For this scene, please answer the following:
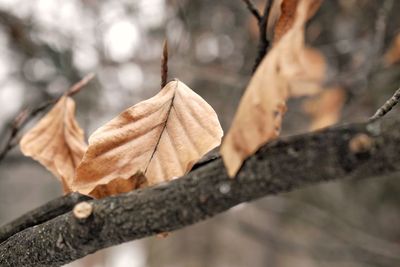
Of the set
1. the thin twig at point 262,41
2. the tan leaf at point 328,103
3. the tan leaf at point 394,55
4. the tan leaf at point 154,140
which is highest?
the thin twig at point 262,41

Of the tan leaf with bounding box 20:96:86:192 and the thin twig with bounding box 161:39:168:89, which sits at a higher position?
the thin twig with bounding box 161:39:168:89

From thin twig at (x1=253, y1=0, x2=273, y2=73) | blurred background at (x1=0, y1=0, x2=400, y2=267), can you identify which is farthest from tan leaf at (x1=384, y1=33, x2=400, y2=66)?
thin twig at (x1=253, y1=0, x2=273, y2=73)

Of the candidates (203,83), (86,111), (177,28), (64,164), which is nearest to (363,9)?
(177,28)

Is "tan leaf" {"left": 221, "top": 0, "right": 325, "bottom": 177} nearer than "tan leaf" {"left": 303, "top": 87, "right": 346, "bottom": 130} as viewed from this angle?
Yes

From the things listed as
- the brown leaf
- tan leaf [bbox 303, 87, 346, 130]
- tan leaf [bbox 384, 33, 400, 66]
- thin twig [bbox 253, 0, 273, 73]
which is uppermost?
the brown leaf

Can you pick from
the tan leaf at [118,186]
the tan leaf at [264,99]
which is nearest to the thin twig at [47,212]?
the tan leaf at [118,186]

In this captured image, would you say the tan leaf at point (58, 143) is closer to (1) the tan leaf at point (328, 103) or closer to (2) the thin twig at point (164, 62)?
(2) the thin twig at point (164, 62)

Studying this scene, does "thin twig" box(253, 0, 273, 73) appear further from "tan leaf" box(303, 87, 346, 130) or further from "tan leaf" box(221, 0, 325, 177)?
"tan leaf" box(303, 87, 346, 130)

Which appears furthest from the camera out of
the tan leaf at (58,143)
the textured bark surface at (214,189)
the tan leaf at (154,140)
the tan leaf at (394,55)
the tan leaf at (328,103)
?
the tan leaf at (328,103)
